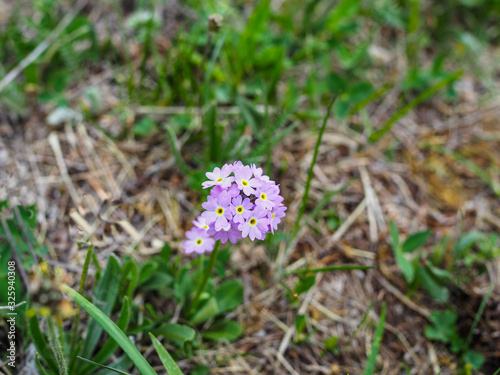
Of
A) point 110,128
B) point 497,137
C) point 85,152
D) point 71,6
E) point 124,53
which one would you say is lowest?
point 85,152

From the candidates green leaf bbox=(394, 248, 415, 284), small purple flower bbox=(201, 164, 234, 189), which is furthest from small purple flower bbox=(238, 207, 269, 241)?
green leaf bbox=(394, 248, 415, 284)

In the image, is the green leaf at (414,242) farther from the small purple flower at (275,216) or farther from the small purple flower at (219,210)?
the small purple flower at (219,210)

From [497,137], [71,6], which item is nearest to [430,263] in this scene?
[497,137]

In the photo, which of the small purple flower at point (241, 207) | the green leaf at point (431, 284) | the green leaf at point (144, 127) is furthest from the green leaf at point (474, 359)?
the green leaf at point (144, 127)

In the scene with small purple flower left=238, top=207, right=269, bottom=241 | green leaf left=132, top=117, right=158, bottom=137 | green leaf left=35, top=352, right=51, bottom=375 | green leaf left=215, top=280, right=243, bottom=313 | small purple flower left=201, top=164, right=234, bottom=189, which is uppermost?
green leaf left=132, top=117, right=158, bottom=137

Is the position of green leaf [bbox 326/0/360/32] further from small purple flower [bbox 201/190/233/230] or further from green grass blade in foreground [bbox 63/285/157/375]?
green grass blade in foreground [bbox 63/285/157/375]

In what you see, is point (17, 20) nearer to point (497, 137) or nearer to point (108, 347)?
point (108, 347)

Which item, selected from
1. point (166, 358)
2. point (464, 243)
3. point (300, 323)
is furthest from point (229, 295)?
point (464, 243)
